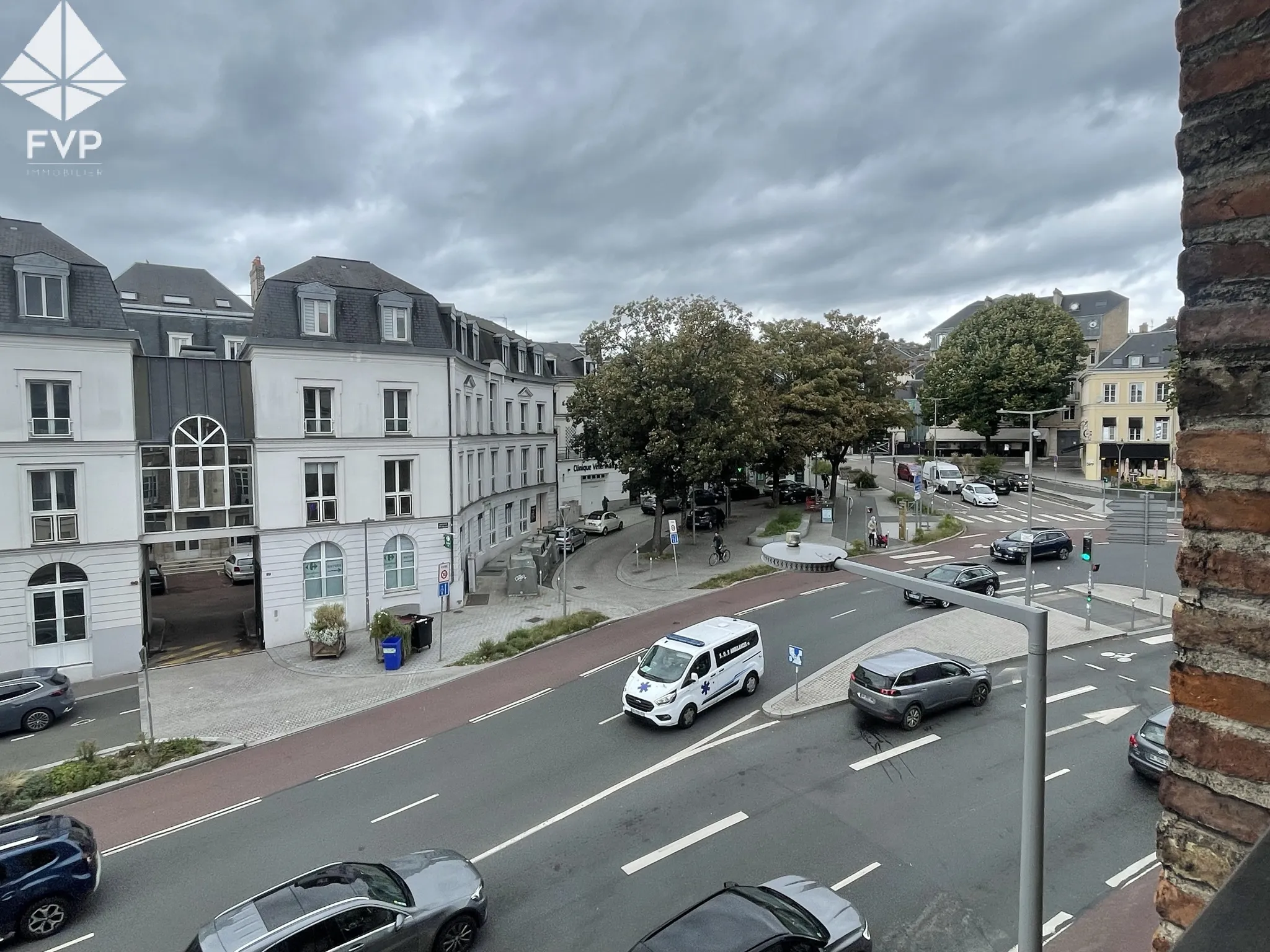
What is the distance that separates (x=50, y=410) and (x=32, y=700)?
8851 mm

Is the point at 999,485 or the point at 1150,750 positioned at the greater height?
the point at 999,485

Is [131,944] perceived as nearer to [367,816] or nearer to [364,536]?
[367,816]

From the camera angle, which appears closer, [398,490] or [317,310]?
[317,310]

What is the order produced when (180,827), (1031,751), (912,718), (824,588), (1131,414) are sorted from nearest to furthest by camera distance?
(1031,751), (180,827), (912,718), (824,588), (1131,414)

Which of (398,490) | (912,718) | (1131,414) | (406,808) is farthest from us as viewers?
(1131,414)

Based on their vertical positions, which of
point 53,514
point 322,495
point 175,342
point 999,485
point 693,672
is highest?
point 175,342

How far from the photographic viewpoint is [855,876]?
10.6m

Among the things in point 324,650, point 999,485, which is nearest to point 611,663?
point 324,650

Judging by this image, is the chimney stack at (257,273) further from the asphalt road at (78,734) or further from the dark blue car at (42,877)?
the dark blue car at (42,877)

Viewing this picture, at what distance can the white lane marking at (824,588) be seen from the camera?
2896 centimetres

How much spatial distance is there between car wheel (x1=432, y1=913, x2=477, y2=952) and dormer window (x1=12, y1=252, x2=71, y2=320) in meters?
22.2

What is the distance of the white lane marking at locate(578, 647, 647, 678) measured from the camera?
2034 centimetres

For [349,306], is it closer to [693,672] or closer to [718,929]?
[693,672]

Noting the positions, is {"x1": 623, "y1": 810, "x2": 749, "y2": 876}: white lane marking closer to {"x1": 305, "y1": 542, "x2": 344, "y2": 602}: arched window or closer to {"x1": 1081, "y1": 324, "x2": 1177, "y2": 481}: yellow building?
{"x1": 305, "y1": 542, "x2": 344, "y2": 602}: arched window
